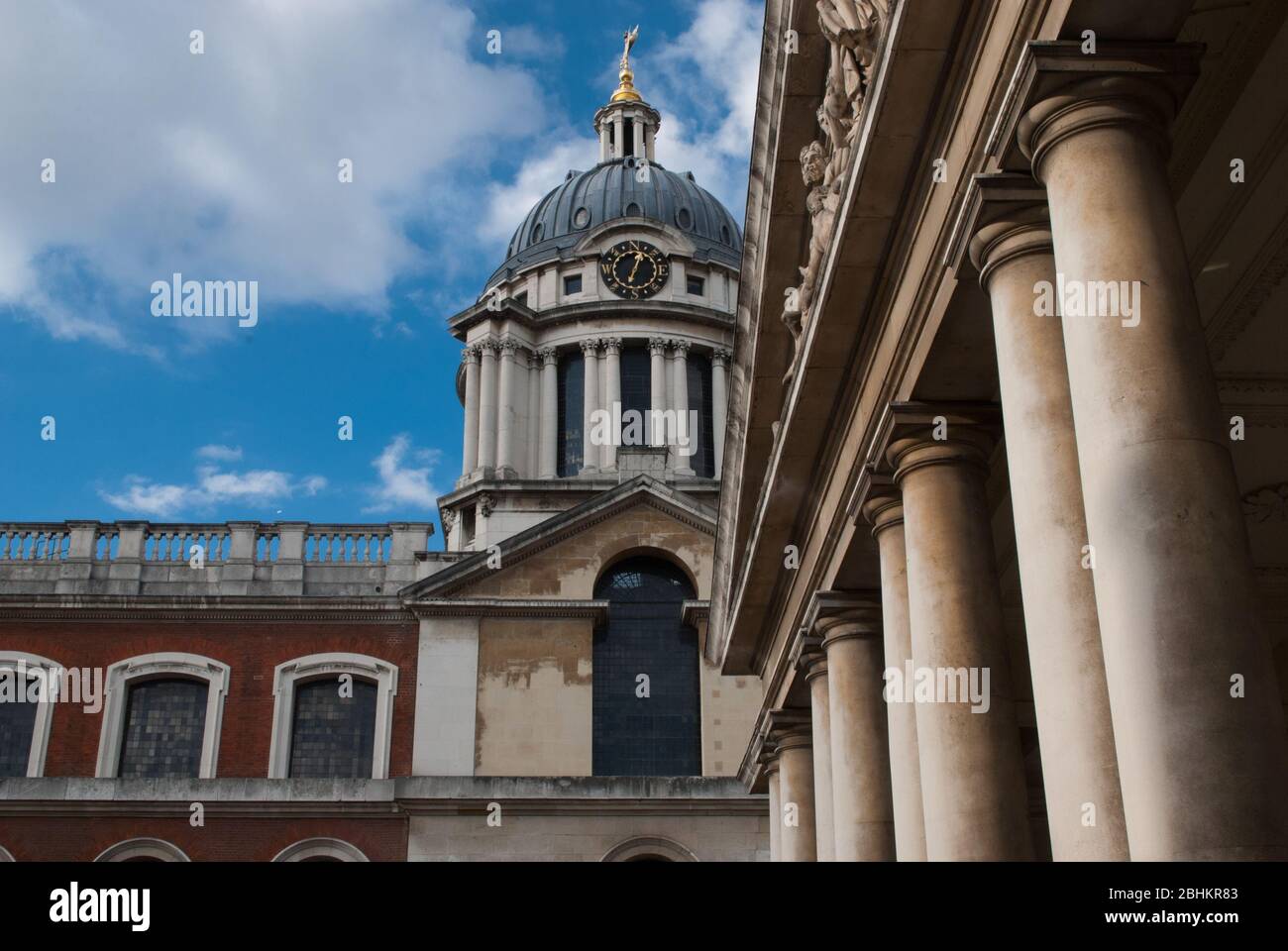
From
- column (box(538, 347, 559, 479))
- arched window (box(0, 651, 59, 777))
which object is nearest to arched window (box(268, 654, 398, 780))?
arched window (box(0, 651, 59, 777))

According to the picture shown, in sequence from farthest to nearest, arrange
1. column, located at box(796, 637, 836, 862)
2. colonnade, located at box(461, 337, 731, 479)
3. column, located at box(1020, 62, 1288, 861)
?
1. colonnade, located at box(461, 337, 731, 479)
2. column, located at box(796, 637, 836, 862)
3. column, located at box(1020, 62, 1288, 861)

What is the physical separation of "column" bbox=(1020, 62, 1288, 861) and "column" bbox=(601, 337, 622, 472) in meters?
41.7

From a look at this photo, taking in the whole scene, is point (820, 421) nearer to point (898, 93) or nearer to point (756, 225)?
point (756, 225)

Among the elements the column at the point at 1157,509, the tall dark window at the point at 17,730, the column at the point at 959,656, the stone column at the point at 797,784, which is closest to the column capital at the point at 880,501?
the column at the point at 959,656

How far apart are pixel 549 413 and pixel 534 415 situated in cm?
64

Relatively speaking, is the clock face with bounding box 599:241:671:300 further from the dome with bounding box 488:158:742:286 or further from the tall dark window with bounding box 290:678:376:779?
the tall dark window with bounding box 290:678:376:779

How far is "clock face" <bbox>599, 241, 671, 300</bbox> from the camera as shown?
185 ft

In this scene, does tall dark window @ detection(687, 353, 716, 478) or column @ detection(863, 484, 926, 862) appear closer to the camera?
column @ detection(863, 484, 926, 862)

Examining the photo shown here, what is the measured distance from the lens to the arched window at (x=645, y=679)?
36562 mm

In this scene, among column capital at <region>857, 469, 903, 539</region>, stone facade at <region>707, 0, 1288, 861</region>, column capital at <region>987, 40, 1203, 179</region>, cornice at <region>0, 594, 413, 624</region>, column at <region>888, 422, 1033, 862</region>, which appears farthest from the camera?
cornice at <region>0, 594, 413, 624</region>

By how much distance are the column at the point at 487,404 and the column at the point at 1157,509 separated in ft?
140

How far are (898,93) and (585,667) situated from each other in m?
27.4
